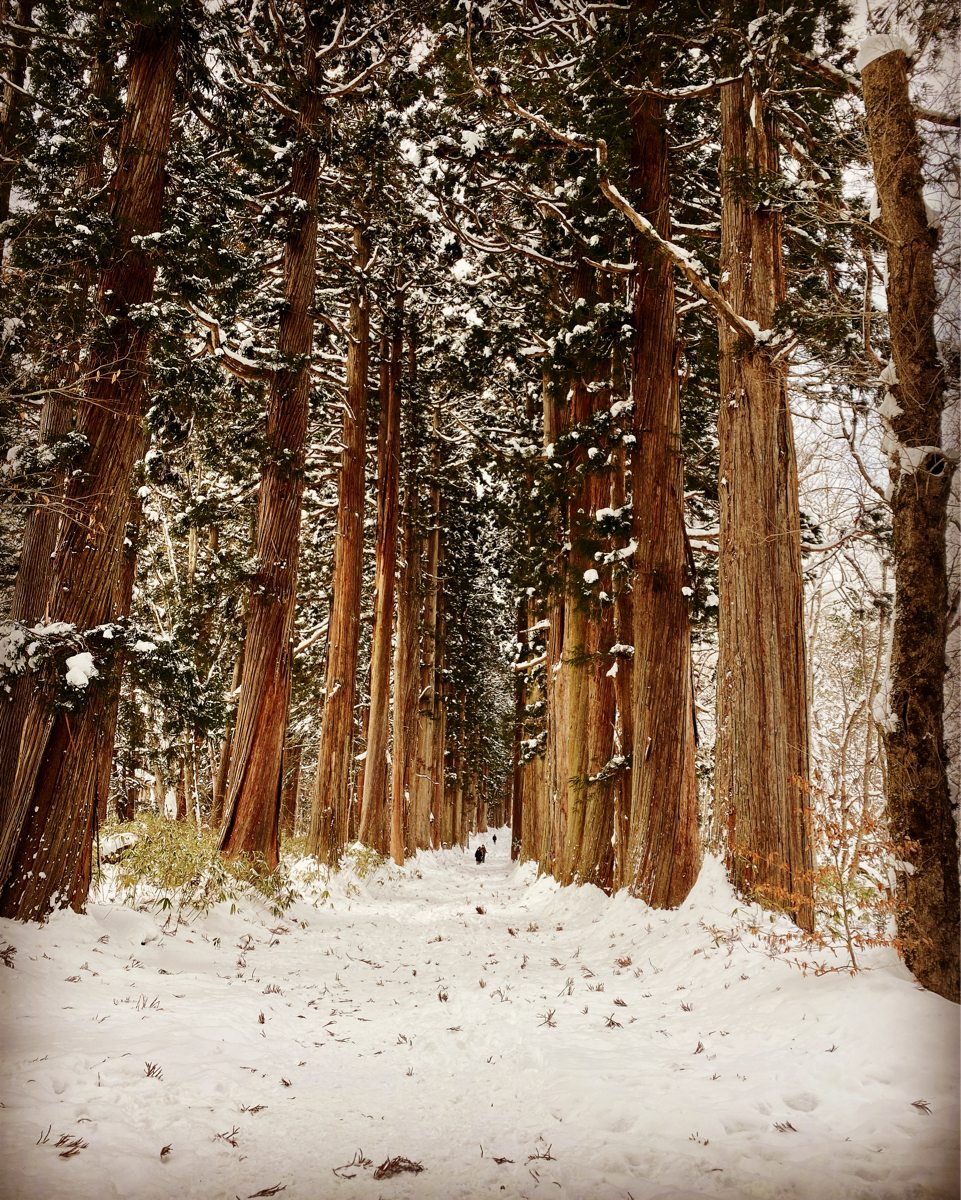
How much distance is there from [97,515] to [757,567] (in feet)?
19.2

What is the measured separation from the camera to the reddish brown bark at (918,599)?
3.49 metres

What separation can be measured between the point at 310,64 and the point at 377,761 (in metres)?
12.9

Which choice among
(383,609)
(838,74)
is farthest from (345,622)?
(838,74)

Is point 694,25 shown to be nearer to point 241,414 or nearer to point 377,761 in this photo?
point 241,414

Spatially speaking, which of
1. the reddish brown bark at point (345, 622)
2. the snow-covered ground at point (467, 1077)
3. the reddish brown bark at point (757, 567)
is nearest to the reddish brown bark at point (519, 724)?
the reddish brown bark at point (345, 622)

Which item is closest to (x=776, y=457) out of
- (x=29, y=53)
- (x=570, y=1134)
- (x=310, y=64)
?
(x=570, y=1134)

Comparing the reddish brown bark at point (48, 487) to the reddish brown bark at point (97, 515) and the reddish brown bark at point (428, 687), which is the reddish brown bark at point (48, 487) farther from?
the reddish brown bark at point (428, 687)

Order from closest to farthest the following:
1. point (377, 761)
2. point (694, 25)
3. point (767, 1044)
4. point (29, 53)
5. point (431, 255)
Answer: point (767, 1044) → point (29, 53) → point (694, 25) → point (431, 255) → point (377, 761)

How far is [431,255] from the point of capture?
13.8 metres

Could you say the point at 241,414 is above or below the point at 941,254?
above

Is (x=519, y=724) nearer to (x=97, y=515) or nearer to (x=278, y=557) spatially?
(x=278, y=557)

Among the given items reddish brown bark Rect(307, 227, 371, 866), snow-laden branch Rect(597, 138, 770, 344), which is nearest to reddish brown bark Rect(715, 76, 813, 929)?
snow-laden branch Rect(597, 138, 770, 344)

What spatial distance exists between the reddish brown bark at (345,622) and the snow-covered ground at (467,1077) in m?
6.51

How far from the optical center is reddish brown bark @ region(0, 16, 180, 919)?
5258 millimetres
